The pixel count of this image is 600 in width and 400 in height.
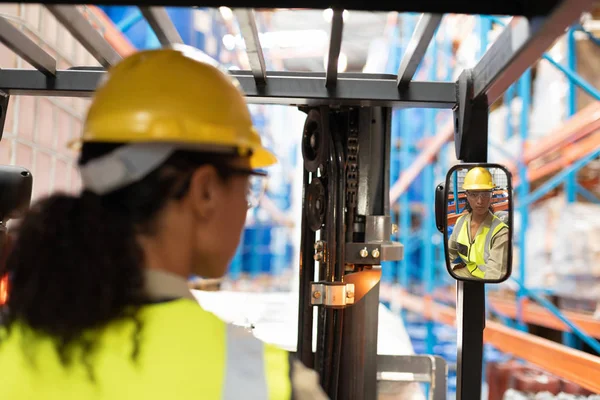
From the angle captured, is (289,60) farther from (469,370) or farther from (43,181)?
(469,370)

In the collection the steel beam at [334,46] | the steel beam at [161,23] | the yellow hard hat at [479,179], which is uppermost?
the steel beam at [161,23]

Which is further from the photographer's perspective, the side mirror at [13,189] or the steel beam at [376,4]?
the side mirror at [13,189]

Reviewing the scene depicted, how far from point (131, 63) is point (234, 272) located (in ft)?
41.6

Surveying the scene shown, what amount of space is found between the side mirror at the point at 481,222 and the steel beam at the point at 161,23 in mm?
1129

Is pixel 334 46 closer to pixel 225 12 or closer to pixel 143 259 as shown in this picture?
pixel 225 12

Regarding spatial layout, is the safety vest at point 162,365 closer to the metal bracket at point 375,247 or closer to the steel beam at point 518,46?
the steel beam at point 518,46

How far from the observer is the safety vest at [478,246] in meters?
2.15

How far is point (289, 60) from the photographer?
42.2ft

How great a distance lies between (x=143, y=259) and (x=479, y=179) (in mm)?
1395

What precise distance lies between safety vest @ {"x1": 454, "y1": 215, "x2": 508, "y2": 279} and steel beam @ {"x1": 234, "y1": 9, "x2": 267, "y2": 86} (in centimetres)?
95

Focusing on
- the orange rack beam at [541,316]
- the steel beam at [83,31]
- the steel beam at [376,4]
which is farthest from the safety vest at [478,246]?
the orange rack beam at [541,316]

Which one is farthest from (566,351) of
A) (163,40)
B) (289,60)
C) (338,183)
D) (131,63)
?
(289,60)

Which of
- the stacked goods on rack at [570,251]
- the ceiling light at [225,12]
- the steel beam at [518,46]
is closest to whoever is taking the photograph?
the steel beam at [518,46]

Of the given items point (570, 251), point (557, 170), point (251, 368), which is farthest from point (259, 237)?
point (251, 368)
